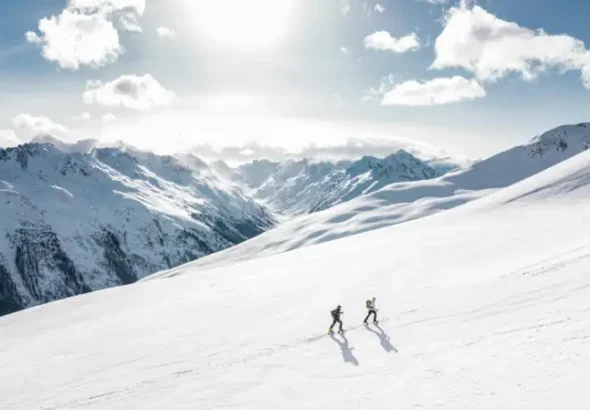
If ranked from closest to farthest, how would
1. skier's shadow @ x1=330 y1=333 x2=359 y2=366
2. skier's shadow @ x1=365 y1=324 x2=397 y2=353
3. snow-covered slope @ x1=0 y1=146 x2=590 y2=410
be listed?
1. snow-covered slope @ x1=0 y1=146 x2=590 y2=410
2. skier's shadow @ x1=330 y1=333 x2=359 y2=366
3. skier's shadow @ x1=365 y1=324 x2=397 y2=353

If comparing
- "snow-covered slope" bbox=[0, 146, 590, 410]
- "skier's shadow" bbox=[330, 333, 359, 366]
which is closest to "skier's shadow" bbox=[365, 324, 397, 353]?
"snow-covered slope" bbox=[0, 146, 590, 410]

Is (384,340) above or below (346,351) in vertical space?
below

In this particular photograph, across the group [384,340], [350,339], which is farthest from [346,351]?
[384,340]

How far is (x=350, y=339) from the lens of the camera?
2228 cm

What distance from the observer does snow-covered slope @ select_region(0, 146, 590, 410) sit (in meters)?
15.6

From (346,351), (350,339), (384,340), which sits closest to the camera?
(346,351)

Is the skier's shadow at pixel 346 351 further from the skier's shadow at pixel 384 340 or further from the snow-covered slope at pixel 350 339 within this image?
the skier's shadow at pixel 384 340

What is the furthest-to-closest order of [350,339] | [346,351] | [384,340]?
[350,339] < [384,340] < [346,351]

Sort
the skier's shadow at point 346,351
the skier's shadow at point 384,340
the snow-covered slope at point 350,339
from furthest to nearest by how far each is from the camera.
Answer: the skier's shadow at point 384,340, the skier's shadow at point 346,351, the snow-covered slope at point 350,339

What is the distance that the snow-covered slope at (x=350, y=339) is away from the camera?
615 inches

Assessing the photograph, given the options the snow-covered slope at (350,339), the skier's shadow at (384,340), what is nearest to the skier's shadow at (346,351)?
the snow-covered slope at (350,339)

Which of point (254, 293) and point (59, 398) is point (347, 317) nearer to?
point (254, 293)

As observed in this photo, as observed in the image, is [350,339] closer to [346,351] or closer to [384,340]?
[346,351]

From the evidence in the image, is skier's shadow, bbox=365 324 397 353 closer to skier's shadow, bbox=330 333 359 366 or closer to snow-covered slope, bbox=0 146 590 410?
snow-covered slope, bbox=0 146 590 410
